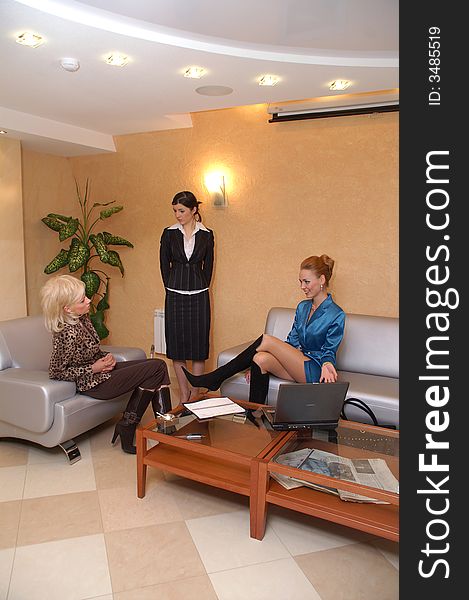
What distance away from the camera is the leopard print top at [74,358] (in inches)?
115

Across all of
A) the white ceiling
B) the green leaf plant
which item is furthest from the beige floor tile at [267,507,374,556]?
the green leaf plant

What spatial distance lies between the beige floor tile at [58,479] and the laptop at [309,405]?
1.13 metres

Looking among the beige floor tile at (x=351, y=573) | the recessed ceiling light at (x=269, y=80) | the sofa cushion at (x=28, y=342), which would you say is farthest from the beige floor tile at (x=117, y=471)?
the recessed ceiling light at (x=269, y=80)

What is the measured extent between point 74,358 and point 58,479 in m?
0.69

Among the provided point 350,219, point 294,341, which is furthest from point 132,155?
point 294,341

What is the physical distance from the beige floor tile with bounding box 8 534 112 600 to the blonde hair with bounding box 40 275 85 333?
48.9 inches

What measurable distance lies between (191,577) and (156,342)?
10.5 ft

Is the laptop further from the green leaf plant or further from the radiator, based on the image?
the green leaf plant

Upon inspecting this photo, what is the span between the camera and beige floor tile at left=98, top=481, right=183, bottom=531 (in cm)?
234

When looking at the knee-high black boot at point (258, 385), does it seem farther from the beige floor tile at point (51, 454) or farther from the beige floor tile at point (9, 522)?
the beige floor tile at point (9, 522)

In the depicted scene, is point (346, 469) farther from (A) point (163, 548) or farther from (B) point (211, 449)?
(A) point (163, 548)

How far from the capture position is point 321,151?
405cm

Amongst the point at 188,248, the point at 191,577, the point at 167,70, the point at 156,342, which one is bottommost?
the point at 191,577

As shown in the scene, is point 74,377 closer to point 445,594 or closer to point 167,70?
point 167,70
